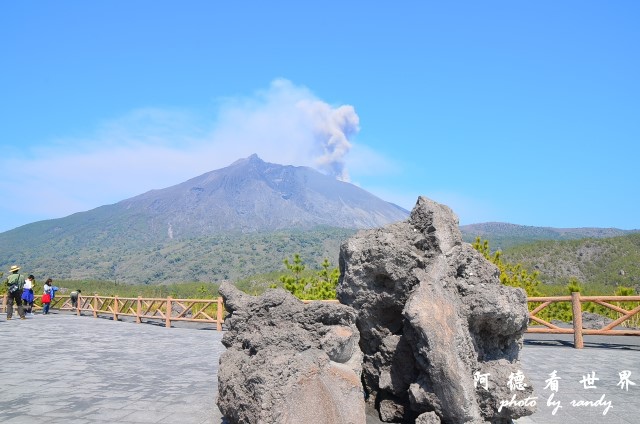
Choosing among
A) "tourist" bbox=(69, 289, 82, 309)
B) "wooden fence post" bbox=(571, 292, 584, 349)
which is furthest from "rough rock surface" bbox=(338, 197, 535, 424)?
"tourist" bbox=(69, 289, 82, 309)

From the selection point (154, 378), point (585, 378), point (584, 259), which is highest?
point (584, 259)

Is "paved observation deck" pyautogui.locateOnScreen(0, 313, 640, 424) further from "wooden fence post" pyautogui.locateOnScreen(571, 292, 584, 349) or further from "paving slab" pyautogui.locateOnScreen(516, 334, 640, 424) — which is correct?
"wooden fence post" pyautogui.locateOnScreen(571, 292, 584, 349)

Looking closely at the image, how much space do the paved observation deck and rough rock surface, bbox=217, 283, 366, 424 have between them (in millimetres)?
1141

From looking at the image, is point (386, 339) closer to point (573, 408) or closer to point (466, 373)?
point (466, 373)

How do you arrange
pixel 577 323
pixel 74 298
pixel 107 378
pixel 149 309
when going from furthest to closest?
pixel 74 298 < pixel 149 309 < pixel 577 323 < pixel 107 378

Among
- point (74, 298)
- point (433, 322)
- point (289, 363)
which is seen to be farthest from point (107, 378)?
point (74, 298)

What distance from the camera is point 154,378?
7.83 m

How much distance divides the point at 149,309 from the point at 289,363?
16.6 m

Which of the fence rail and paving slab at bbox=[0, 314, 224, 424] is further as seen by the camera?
the fence rail

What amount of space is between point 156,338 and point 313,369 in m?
11.1

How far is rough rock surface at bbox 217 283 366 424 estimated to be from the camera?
12.9ft

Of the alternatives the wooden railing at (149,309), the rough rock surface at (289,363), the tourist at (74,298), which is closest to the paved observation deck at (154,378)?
the rough rock surface at (289,363)

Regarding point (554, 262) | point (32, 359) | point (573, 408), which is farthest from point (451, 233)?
point (554, 262)

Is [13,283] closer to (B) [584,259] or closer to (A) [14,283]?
(A) [14,283]
